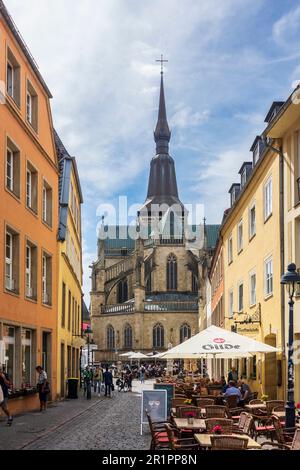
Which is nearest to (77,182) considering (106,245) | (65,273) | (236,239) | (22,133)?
(65,273)

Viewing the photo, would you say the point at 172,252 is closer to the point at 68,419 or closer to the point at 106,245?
the point at 106,245

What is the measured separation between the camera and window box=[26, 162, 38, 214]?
27.9 metres

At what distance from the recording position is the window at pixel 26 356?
26.4 metres

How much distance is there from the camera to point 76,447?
51.7ft

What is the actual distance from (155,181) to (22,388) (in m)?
106

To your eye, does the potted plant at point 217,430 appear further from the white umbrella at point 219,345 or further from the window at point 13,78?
the window at point 13,78

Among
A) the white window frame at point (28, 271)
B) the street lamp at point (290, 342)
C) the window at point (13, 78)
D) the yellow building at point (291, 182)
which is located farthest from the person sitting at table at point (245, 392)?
the window at point (13, 78)

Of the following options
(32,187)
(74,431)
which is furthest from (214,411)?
(32,187)

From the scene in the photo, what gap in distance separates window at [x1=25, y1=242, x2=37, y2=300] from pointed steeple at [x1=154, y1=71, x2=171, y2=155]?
350ft

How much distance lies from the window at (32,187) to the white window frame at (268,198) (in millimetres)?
8062

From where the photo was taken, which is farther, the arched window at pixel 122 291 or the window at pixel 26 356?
the arched window at pixel 122 291

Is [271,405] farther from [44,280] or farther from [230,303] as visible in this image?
[230,303]

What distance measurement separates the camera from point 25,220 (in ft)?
85.8

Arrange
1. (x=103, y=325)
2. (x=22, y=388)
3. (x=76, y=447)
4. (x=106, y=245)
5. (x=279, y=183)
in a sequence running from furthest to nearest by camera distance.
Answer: (x=106, y=245), (x=103, y=325), (x=22, y=388), (x=279, y=183), (x=76, y=447)
